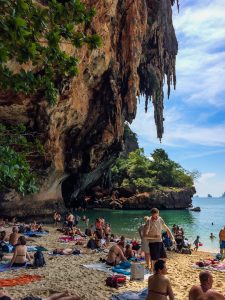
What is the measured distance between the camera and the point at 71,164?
33719mm

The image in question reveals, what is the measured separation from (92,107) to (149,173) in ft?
112

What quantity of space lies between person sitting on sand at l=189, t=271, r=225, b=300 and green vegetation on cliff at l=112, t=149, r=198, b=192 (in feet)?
175

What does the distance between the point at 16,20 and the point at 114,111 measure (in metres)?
30.3

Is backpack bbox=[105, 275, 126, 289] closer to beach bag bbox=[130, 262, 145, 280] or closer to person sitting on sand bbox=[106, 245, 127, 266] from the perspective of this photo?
beach bag bbox=[130, 262, 145, 280]

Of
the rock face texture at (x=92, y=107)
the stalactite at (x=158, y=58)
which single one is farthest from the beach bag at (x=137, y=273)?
the stalactite at (x=158, y=58)

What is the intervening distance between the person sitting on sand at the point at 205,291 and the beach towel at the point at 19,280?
16.8 ft

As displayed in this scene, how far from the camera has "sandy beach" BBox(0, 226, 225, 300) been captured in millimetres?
8039

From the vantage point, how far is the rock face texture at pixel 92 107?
82.4 feet

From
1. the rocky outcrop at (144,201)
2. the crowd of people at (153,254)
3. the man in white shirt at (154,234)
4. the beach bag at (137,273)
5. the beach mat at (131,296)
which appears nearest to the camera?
the crowd of people at (153,254)

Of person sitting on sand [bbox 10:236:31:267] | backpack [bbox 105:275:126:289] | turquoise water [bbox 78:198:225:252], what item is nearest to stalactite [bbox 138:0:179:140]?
turquoise water [bbox 78:198:225:252]

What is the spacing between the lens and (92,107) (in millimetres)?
31500

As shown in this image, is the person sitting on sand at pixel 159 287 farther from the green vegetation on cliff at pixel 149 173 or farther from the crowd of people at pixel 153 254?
the green vegetation on cliff at pixel 149 173

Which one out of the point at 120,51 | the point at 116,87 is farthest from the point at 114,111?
the point at 120,51

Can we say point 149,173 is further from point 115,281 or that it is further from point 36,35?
point 36,35
